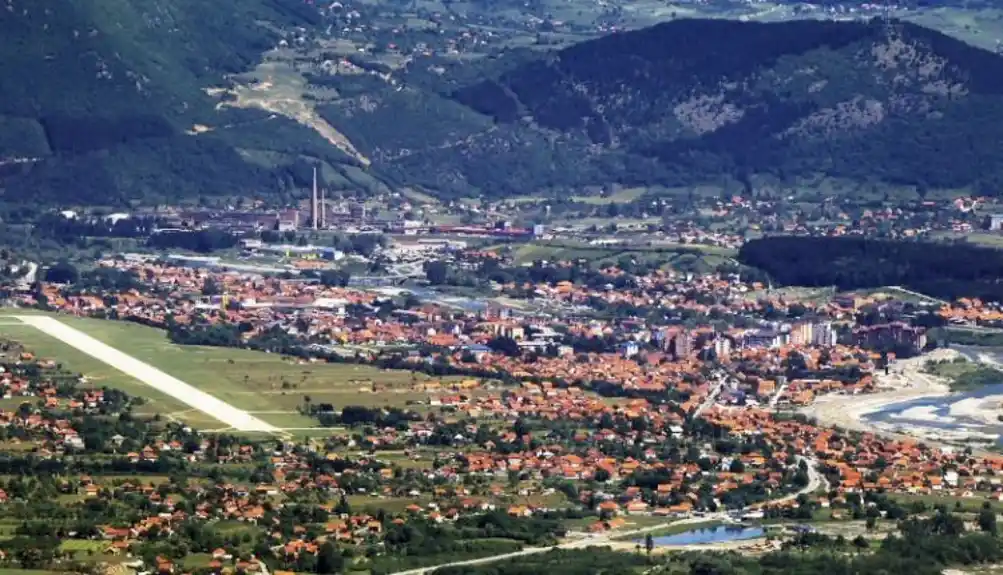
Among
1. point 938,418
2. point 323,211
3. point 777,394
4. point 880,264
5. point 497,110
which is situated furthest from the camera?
point 497,110

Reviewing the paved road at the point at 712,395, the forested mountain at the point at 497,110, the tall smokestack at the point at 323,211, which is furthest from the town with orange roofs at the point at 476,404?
the forested mountain at the point at 497,110

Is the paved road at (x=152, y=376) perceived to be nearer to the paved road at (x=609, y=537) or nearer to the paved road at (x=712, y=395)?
the paved road at (x=712, y=395)

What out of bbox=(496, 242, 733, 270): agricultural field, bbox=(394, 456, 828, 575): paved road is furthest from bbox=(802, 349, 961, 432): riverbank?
bbox=(496, 242, 733, 270): agricultural field

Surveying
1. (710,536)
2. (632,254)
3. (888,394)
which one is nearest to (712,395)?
(888,394)

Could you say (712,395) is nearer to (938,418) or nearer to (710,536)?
(938,418)

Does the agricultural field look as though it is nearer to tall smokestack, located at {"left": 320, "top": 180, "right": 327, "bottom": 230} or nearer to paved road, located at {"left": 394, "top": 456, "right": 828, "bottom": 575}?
tall smokestack, located at {"left": 320, "top": 180, "right": 327, "bottom": 230}

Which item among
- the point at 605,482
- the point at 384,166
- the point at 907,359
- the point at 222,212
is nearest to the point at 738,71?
the point at 384,166
